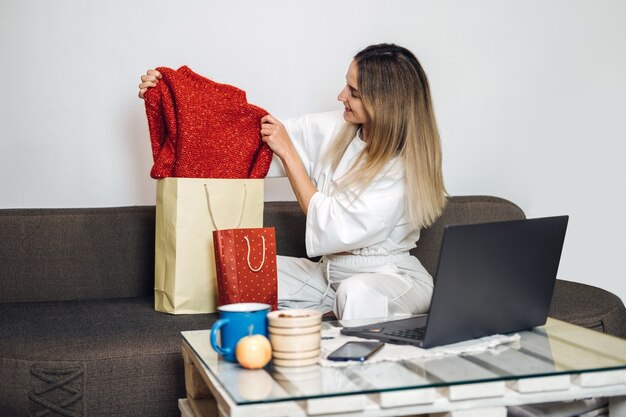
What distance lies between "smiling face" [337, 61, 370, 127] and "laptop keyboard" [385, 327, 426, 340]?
2.89 feet

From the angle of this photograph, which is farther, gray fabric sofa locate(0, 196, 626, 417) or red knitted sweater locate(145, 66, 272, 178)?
red knitted sweater locate(145, 66, 272, 178)

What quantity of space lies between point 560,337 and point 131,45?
1.68 m

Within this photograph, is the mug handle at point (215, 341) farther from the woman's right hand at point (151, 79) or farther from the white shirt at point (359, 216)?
the woman's right hand at point (151, 79)

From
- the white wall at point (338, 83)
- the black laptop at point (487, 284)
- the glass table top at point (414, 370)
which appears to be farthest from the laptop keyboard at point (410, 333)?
the white wall at point (338, 83)

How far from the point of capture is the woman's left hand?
2.33m

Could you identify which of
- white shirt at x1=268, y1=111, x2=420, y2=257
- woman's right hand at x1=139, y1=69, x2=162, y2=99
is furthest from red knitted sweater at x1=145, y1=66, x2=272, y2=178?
white shirt at x1=268, y1=111, x2=420, y2=257

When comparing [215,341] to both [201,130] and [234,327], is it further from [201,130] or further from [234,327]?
[201,130]

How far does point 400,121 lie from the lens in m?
2.27

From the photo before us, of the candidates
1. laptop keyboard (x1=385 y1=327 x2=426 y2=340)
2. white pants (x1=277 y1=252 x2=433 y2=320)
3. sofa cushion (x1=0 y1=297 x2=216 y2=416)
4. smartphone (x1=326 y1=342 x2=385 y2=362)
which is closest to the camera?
smartphone (x1=326 y1=342 x2=385 y2=362)

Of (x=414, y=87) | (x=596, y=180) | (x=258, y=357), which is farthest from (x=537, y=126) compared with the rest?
(x=258, y=357)

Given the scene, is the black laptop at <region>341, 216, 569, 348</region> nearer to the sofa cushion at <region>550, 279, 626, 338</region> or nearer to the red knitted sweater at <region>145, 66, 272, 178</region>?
the sofa cushion at <region>550, 279, 626, 338</region>

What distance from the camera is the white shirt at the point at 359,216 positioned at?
7.06 ft

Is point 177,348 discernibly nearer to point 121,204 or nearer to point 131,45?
point 121,204

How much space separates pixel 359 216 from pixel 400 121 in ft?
1.06
